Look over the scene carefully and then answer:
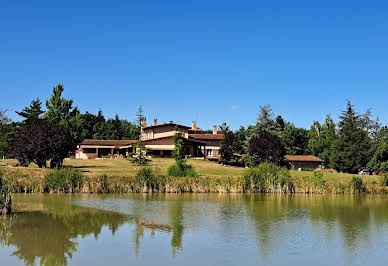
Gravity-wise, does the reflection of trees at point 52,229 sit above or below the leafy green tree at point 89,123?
below

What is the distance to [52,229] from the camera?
21.1 m

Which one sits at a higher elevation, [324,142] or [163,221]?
[324,142]

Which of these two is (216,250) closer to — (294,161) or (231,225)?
(231,225)

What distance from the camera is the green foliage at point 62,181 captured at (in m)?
37.7

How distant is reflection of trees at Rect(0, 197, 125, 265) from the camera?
Result: 16564mm

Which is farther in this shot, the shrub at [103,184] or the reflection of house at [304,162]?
the reflection of house at [304,162]

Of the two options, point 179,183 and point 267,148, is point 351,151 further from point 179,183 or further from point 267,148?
point 179,183

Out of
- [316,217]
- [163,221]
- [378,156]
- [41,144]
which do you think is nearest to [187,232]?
[163,221]

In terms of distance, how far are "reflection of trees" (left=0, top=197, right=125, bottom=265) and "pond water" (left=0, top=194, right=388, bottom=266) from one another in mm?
39

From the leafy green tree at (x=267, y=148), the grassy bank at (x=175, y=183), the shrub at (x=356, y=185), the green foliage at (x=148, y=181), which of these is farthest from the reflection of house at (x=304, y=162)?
the green foliage at (x=148, y=181)

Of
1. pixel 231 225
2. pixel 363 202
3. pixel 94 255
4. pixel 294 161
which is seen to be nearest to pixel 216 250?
pixel 94 255

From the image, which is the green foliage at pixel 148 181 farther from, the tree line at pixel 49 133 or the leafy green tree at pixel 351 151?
the leafy green tree at pixel 351 151

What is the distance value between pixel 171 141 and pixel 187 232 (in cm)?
5745

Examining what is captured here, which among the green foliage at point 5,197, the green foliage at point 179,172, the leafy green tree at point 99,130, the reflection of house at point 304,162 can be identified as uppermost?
the leafy green tree at point 99,130
